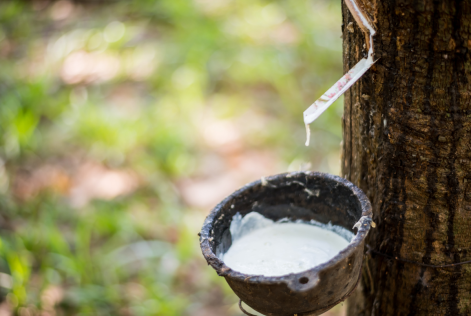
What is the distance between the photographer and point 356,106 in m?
1.17

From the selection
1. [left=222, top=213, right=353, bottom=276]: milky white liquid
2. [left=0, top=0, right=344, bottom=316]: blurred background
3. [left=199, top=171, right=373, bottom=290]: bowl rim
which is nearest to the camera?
[left=199, top=171, right=373, bottom=290]: bowl rim

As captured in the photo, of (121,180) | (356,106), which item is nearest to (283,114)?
(121,180)

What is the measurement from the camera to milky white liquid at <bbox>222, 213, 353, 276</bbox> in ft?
3.75

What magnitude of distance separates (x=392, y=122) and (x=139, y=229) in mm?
2046

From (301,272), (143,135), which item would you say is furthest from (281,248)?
(143,135)

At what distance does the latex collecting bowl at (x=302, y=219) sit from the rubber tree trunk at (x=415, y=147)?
0.14 metres

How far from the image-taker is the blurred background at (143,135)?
2.40m

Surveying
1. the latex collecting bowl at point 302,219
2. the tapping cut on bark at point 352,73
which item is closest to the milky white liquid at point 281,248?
the latex collecting bowl at point 302,219

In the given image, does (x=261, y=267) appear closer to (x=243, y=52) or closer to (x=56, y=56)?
(x=243, y=52)

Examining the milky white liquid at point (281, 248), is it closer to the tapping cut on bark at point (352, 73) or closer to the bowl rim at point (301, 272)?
the bowl rim at point (301, 272)

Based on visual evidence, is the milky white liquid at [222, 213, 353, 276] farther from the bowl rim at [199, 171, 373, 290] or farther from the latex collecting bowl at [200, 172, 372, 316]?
the bowl rim at [199, 171, 373, 290]

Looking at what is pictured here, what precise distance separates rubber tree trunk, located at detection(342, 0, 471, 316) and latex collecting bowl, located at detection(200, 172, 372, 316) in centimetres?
14

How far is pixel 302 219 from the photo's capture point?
4.40ft

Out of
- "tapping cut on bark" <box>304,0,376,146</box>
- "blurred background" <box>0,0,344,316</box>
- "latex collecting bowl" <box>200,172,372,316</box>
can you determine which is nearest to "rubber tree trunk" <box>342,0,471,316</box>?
"tapping cut on bark" <box>304,0,376,146</box>
